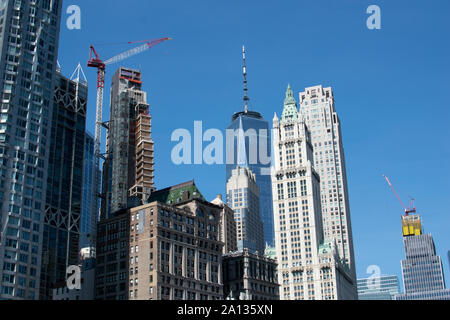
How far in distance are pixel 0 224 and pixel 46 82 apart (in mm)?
42682

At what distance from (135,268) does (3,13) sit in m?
75.1

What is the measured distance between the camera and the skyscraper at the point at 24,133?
148625 mm

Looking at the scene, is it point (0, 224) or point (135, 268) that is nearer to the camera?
point (0, 224)

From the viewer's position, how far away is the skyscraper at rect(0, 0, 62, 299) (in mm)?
148625

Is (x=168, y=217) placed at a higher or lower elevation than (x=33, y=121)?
lower

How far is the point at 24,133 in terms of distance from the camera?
16050cm

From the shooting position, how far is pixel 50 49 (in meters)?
175
